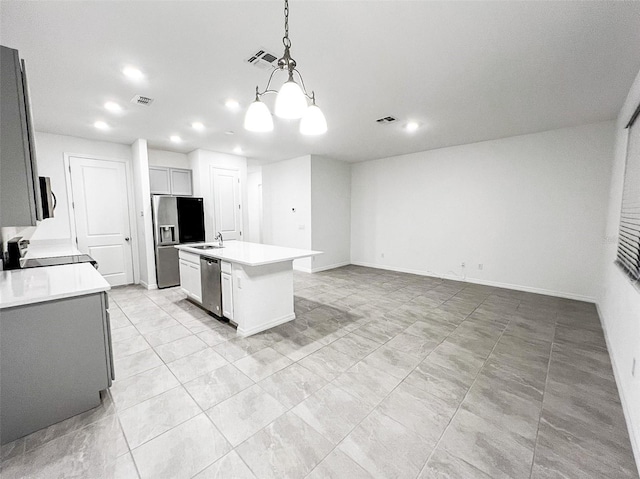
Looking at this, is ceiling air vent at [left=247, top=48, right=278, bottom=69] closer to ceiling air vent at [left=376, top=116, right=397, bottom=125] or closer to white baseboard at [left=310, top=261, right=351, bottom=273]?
ceiling air vent at [left=376, top=116, right=397, bottom=125]

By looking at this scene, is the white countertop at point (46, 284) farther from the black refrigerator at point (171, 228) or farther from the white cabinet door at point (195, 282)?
the black refrigerator at point (171, 228)

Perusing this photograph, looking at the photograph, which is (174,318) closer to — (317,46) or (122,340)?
(122,340)

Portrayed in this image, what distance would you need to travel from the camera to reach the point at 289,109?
5.20ft

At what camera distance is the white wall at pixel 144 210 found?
466 cm

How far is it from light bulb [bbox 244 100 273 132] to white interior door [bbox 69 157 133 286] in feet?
14.7

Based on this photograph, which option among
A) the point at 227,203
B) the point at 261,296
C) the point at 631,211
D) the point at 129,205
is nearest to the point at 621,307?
the point at 631,211

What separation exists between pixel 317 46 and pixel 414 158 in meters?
4.27

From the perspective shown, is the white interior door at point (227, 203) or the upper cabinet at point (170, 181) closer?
the upper cabinet at point (170, 181)

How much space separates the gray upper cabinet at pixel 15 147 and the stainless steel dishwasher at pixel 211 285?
186 centimetres

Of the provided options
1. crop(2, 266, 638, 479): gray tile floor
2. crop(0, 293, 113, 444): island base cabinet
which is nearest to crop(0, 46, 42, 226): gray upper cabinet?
crop(0, 293, 113, 444): island base cabinet

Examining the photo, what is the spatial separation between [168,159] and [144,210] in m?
1.37

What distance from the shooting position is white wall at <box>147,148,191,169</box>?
17.2 feet

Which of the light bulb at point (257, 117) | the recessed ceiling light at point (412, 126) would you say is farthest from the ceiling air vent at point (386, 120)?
the light bulb at point (257, 117)

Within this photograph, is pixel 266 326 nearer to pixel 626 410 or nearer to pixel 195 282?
pixel 195 282
